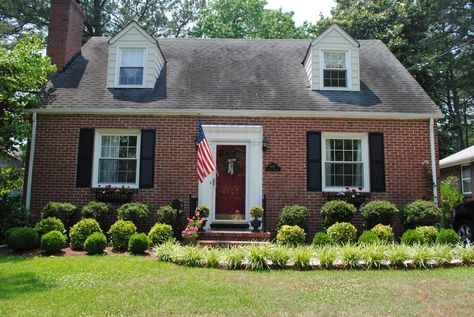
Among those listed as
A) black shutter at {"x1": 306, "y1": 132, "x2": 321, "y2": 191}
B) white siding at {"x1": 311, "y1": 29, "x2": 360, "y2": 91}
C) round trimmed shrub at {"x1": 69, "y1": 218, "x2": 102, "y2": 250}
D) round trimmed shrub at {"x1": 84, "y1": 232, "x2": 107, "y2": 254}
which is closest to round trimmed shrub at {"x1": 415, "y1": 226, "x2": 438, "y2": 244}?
black shutter at {"x1": 306, "y1": 132, "x2": 321, "y2": 191}

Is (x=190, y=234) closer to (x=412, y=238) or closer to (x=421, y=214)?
(x=412, y=238)

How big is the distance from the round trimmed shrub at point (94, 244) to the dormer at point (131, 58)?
16.7 feet

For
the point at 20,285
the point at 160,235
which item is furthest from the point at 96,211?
the point at 20,285

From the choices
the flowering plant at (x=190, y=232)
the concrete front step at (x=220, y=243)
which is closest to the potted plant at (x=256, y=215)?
the concrete front step at (x=220, y=243)

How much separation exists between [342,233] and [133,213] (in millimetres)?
4873

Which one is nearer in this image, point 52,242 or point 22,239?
point 52,242

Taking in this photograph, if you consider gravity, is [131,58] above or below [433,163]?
above

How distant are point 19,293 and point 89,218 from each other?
4.37 meters

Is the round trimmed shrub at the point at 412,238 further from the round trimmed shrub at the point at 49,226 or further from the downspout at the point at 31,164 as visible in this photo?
the downspout at the point at 31,164

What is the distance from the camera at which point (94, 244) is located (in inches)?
320

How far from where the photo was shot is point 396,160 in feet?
34.9

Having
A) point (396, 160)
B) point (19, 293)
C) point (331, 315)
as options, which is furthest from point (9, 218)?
point (396, 160)

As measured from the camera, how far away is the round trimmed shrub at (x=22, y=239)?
8.25 metres

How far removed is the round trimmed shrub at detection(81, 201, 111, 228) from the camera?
9734 mm
